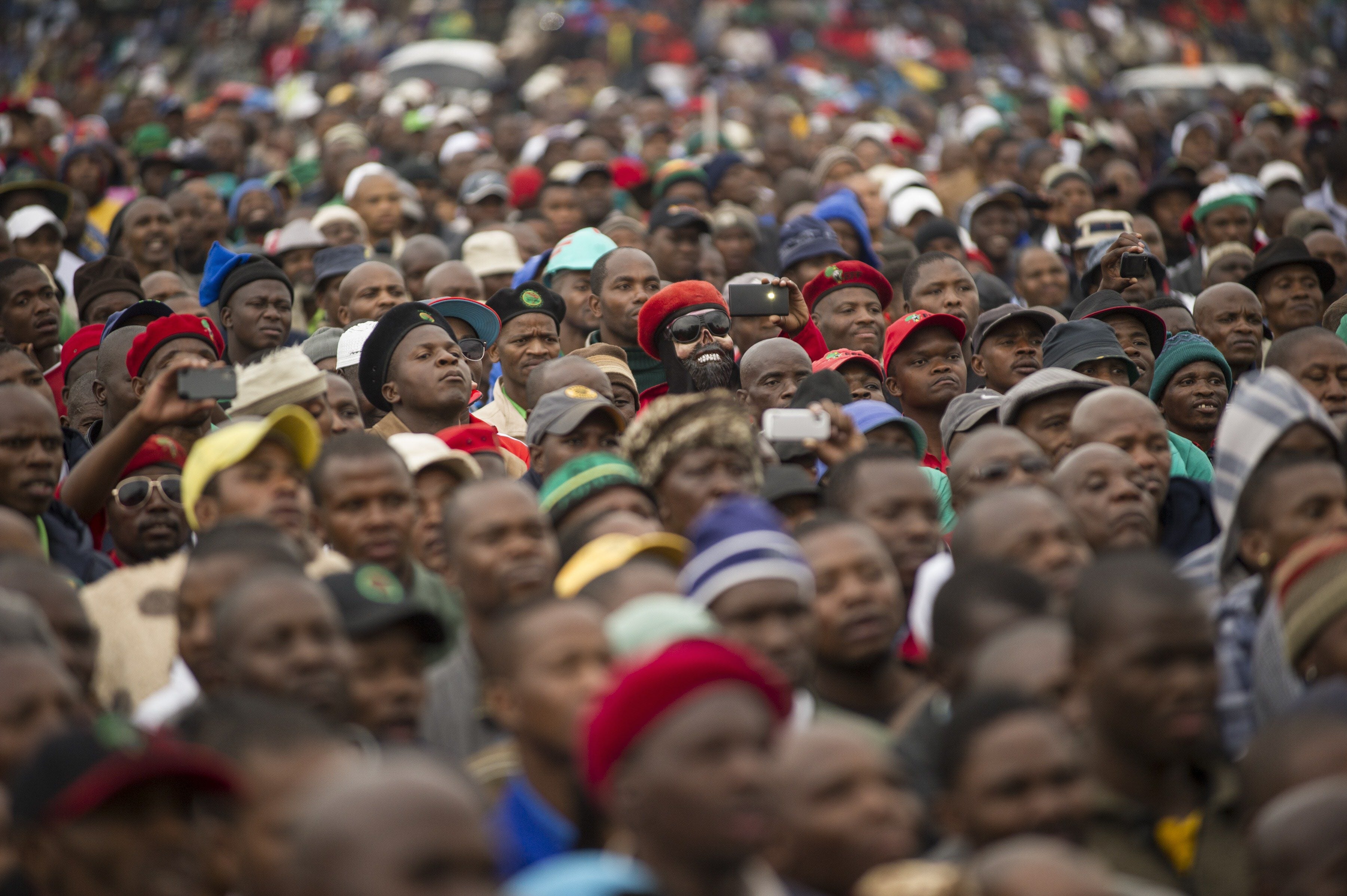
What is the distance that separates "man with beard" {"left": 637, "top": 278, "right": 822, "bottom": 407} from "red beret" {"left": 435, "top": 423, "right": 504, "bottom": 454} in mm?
1234

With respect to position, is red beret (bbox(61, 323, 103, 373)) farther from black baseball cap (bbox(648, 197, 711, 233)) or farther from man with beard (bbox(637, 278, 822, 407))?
black baseball cap (bbox(648, 197, 711, 233))

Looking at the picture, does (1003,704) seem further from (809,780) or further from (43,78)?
(43,78)

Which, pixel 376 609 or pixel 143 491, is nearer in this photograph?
pixel 376 609

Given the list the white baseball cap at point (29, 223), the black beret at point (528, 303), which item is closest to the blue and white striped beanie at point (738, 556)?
the black beret at point (528, 303)

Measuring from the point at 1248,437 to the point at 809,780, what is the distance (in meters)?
2.74

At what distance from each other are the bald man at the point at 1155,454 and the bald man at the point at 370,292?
13.4ft

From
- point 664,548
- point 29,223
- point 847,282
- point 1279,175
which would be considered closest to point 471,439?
point 664,548

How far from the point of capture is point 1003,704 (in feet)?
11.7

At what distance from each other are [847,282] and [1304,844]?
549cm

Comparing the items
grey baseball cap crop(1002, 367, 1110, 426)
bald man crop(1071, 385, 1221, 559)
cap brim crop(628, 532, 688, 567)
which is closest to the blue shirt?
cap brim crop(628, 532, 688, 567)

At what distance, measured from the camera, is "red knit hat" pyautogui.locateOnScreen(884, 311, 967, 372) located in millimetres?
7535

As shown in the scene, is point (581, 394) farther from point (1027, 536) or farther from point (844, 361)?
point (1027, 536)

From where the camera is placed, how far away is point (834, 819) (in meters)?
3.40

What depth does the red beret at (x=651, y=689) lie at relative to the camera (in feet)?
10.6
